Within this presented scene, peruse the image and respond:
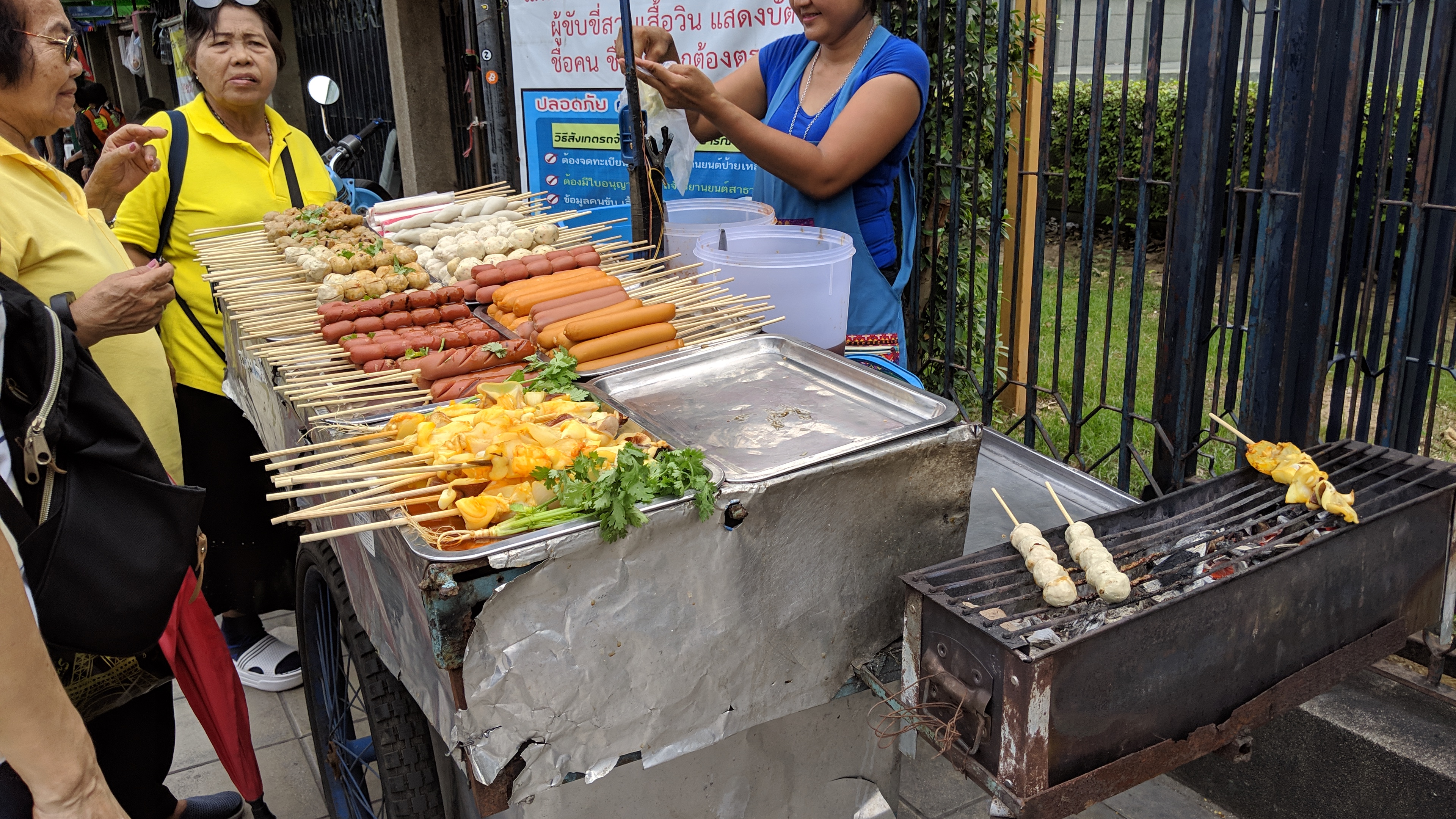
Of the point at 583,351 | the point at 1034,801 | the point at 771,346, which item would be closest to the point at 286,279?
the point at 583,351

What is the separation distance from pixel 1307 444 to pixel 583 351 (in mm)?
2429

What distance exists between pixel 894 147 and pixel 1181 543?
1935 mm

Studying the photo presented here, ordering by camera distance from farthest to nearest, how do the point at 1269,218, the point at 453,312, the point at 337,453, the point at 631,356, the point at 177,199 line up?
the point at 177,199 < the point at 453,312 < the point at 1269,218 < the point at 631,356 < the point at 337,453

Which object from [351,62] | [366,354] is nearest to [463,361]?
[366,354]

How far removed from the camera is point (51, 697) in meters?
1.75

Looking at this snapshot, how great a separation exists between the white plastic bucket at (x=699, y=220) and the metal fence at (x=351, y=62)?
582 cm

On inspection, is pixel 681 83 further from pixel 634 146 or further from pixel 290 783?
pixel 290 783

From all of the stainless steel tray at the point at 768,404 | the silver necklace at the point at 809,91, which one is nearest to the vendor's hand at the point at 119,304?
the stainless steel tray at the point at 768,404

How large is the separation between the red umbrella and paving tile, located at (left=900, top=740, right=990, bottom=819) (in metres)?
2.23

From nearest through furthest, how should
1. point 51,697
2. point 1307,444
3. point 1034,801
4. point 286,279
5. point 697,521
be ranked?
point 51,697
point 1034,801
point 697,521
point 1307,444
point 286,279

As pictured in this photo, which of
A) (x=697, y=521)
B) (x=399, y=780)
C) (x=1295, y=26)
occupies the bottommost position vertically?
(x=399, y=780)

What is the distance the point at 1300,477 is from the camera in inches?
92.8

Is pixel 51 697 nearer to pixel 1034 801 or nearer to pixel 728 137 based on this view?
pixel 1034 801

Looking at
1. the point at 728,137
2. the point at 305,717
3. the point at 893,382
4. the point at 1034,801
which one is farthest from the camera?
the point at 305,717
